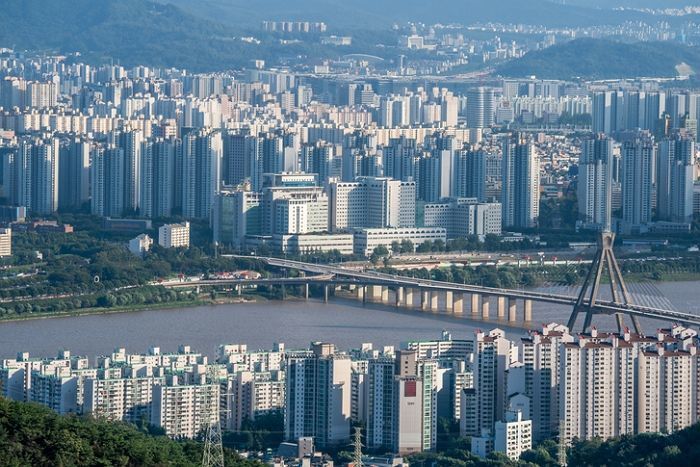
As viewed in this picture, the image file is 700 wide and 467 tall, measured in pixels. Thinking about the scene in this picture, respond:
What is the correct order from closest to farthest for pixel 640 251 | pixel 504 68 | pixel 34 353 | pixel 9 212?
pixel 34 353
pixel 640 251
pixel 9 212
pixel 504 68

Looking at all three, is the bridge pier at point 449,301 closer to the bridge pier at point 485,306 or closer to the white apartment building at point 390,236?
the bridge pier at point 485,306

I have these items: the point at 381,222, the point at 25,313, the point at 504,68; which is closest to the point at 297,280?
the point at 25,313

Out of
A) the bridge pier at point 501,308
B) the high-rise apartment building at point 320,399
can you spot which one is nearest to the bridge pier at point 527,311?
the bridge pier at point 501,308

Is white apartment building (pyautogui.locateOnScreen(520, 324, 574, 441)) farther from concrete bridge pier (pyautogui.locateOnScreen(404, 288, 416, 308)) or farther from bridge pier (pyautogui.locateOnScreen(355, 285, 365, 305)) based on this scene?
bridge pier (pyautogui.locateOnScreen(355, 285, 365, 305))

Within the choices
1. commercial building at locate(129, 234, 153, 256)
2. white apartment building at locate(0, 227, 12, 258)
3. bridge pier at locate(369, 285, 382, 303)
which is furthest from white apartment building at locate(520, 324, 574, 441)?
white apartment building at locate(0, 227, 12, 258)

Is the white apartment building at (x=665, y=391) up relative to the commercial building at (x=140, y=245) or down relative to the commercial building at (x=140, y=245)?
down

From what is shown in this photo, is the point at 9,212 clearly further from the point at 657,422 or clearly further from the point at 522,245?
the point at 657,422
